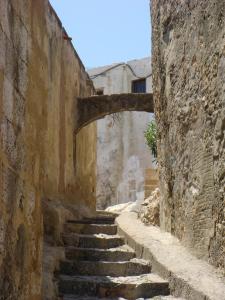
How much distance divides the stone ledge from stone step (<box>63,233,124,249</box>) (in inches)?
8.1

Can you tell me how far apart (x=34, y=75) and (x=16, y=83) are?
48 centimetres

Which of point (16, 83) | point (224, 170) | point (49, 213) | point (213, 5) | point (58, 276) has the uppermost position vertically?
point (213, 5)

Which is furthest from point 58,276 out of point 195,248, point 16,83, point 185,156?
point 16,83

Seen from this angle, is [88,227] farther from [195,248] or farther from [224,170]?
[224,170]

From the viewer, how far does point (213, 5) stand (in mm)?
5223

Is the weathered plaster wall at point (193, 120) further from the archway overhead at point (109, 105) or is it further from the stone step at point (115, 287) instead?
the archway overhead at point (109, 105)

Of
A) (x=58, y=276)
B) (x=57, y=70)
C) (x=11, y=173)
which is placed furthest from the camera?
(x=57, y=70)

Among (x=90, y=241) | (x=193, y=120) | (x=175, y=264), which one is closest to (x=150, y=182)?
(x=90, y=241)

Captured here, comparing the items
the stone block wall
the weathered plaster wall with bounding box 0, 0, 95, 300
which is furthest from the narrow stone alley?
the stone block wall

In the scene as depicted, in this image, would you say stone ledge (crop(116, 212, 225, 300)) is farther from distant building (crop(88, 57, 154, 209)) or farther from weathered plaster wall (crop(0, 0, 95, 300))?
distant building (crop(88, 57, 154, 209))

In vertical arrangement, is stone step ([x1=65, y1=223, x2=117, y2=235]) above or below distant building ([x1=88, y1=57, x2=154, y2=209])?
below

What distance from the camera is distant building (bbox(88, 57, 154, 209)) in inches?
1009

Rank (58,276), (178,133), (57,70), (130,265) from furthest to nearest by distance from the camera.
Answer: (57,70) → (178,133) → (130,265) → (58,276)

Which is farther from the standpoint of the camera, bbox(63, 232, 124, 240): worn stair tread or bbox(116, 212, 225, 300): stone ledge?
bbox(63, 232, 124, 240): worn stair tread
